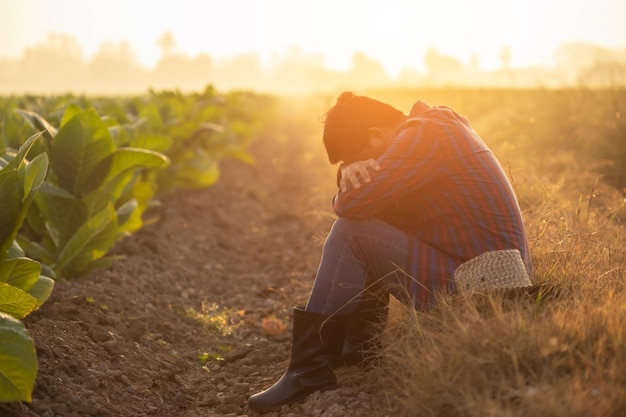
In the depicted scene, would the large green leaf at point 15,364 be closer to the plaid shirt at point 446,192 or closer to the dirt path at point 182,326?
the dirt path at point 182,326

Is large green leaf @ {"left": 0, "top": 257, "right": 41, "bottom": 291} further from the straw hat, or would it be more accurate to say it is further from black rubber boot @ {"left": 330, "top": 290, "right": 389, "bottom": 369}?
the straw hat

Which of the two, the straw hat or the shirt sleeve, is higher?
the shirt sleeve

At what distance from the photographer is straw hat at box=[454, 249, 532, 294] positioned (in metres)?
2.28

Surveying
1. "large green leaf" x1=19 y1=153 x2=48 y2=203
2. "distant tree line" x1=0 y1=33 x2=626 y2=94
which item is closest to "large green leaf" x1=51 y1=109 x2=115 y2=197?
"large green leaf" x1=19 y1=153 x2=48 y2=203

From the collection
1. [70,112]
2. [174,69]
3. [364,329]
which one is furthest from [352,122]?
[174,69]

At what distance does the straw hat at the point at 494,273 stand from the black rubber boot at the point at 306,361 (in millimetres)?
559

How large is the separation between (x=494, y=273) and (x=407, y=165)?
1.69 ft

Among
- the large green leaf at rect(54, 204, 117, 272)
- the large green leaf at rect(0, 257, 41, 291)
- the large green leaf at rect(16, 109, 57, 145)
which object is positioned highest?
the large green leaf at rect(16, 109, 57, 145)

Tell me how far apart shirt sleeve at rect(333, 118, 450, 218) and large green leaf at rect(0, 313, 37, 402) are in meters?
1.26

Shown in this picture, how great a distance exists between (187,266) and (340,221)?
8.04ft

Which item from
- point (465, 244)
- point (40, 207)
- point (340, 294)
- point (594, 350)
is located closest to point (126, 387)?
point (340, 294)

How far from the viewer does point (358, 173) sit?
2.44m

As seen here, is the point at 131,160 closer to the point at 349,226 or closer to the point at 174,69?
the point at 349,226

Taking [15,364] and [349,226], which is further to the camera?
[349,226]
